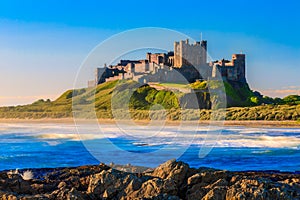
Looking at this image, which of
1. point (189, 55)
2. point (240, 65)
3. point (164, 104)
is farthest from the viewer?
point (240, 65)

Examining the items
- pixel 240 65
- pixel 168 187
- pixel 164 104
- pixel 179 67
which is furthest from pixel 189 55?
pixel 168 187

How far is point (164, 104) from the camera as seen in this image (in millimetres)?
71312

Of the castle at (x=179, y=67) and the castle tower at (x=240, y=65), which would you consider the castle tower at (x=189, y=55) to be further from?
the castle tower at (x=240, y=65)

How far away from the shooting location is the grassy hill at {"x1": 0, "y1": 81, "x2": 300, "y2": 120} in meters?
58.2

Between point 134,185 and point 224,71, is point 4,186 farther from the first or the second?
point 224,71

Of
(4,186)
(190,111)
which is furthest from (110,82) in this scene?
(4,186)

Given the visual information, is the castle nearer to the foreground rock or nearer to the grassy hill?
the grassy hill

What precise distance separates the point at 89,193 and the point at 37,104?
346 feet

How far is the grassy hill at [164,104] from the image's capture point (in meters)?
58.2

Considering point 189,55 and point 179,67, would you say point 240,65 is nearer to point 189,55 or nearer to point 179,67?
point 179,67

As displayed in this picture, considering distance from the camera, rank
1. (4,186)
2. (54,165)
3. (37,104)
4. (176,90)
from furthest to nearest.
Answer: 1. (37,104)
2. (176,90)
3. (54,165)
4. (4,186)

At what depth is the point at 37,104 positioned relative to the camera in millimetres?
112250

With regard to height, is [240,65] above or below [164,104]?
above

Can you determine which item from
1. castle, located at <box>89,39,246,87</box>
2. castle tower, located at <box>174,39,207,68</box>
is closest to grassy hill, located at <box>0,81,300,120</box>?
castle, located at <box>89,39,246,87</box>
